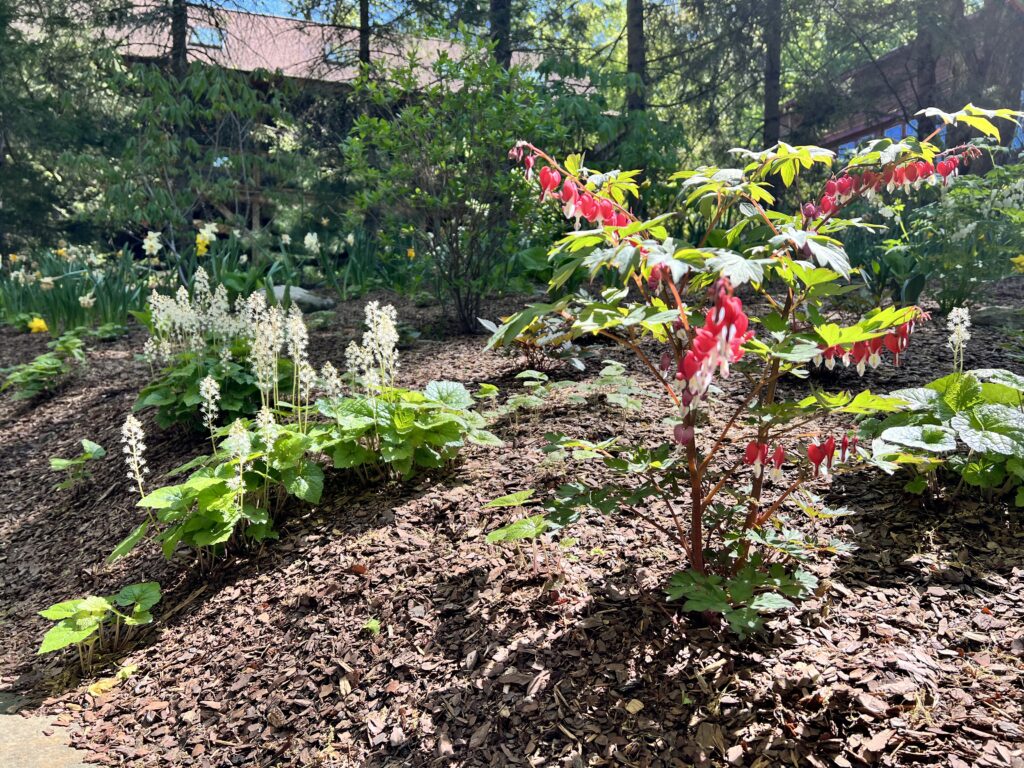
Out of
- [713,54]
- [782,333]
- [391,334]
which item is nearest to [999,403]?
[782,333]

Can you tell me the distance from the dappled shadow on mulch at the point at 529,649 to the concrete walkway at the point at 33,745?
6cm

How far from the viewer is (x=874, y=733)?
1521mm

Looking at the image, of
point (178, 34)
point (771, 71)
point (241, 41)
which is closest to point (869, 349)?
point (771, 71)

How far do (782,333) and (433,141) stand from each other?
369 cm

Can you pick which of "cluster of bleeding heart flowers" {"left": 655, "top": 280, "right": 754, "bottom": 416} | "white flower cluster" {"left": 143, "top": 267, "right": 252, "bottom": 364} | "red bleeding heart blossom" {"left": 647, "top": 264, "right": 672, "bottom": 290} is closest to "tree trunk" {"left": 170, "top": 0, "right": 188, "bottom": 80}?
"white flower cluster" {"left": 143, "top": 267, "right": 252, "bottom": 364}

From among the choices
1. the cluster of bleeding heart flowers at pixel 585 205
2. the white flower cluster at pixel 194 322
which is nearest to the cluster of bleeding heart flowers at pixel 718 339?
the cluster of bleeding heart flowers at pixel 585 205

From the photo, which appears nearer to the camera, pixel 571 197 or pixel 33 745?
pixel 571 197

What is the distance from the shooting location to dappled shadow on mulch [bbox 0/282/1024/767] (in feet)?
Answer: 5.26

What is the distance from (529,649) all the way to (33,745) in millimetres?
1494

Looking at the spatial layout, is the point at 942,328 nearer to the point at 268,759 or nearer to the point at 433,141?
the point at 433,141

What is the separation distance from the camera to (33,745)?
204 cm

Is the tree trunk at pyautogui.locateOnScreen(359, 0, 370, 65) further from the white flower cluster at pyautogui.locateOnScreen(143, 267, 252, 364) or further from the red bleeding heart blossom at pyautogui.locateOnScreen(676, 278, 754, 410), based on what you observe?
the red bleeding heart blossom at pyautogui.locateOnScreen(676, 278, 754, 410)

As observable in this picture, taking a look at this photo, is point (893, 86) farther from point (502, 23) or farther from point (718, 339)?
point (718, 339)

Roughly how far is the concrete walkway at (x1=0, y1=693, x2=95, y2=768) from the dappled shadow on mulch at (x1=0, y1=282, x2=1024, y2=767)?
0.06 metres
